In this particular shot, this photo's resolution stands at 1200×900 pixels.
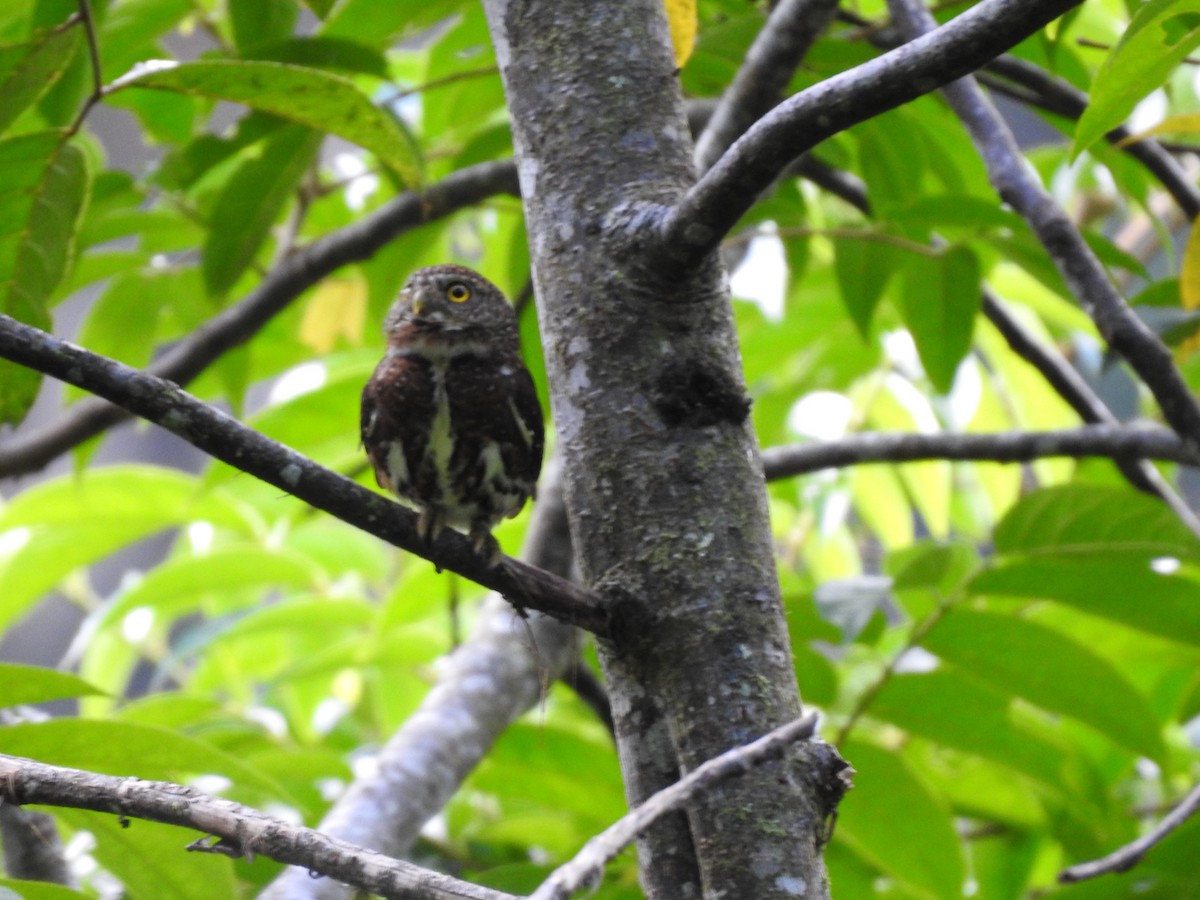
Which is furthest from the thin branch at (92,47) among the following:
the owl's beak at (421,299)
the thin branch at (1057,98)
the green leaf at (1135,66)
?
the green leaf at (1135,66)

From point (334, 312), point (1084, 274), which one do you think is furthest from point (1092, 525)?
point (334, 312)

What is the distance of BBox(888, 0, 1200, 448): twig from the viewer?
5.99 ft

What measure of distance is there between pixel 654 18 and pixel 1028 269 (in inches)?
48.1

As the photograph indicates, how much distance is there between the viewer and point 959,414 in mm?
3682

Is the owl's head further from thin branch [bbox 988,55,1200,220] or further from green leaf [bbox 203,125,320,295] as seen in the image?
thin branch [bbox 988,55,1200,220]

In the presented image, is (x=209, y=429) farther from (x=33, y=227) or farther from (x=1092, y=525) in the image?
(x=1092, y=525)

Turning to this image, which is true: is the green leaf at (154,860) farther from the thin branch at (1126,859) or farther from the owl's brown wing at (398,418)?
the thin branch at (1126,859)

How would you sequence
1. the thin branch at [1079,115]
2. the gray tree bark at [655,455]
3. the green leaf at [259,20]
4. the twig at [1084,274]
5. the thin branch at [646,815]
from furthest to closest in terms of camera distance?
the green leaf at [259,20] < the thin branch at [1079,115] < the twig at [1084,274] < the gray tree bark at [655,455] < the thin branch at [646,815]

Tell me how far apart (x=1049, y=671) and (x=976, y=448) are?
1.60ft

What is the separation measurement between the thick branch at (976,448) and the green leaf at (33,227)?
4.32 feet

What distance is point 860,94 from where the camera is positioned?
1170 mm

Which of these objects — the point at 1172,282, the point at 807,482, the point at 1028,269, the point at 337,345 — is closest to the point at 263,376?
the point at 337,345

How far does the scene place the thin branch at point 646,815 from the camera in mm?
892

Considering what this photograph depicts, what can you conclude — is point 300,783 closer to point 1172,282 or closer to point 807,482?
point 807,482
